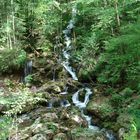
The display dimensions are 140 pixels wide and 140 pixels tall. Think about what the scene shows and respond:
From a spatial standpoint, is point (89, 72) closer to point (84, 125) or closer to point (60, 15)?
point (84, 125)

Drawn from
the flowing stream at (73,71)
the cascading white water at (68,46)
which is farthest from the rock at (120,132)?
the cascading white water at (68,46)

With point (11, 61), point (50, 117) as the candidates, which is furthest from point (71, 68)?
point (50, 117)

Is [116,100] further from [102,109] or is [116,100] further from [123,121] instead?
[123,121]

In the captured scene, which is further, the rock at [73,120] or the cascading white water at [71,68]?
the cascading white water at [71,68]

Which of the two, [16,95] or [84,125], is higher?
[16,95]

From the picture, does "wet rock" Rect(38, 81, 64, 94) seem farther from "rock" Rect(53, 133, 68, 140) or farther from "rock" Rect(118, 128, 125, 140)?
"rock" Rect(118, 128, 125, 140)

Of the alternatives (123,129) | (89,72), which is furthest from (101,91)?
(123,129)

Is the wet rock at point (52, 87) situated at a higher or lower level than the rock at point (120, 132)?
higher

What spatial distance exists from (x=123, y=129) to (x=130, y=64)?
4.32 m

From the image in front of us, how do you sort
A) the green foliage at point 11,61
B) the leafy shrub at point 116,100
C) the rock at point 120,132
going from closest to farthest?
the rock at point 120,132 < the leafy shrub at point 116,100 < the green foliage at point 11,61

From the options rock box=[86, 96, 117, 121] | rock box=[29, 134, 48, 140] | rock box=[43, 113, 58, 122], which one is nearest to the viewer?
rock box=[29, 134, 48, 140]

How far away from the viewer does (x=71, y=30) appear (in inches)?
1176

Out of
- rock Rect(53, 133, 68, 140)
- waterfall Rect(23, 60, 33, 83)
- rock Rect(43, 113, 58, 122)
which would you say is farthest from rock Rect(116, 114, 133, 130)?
waterfall Rect(23, 60, 33, 83)

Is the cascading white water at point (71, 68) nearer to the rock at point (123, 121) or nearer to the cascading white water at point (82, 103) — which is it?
the cascading white water at point (82, 103)
